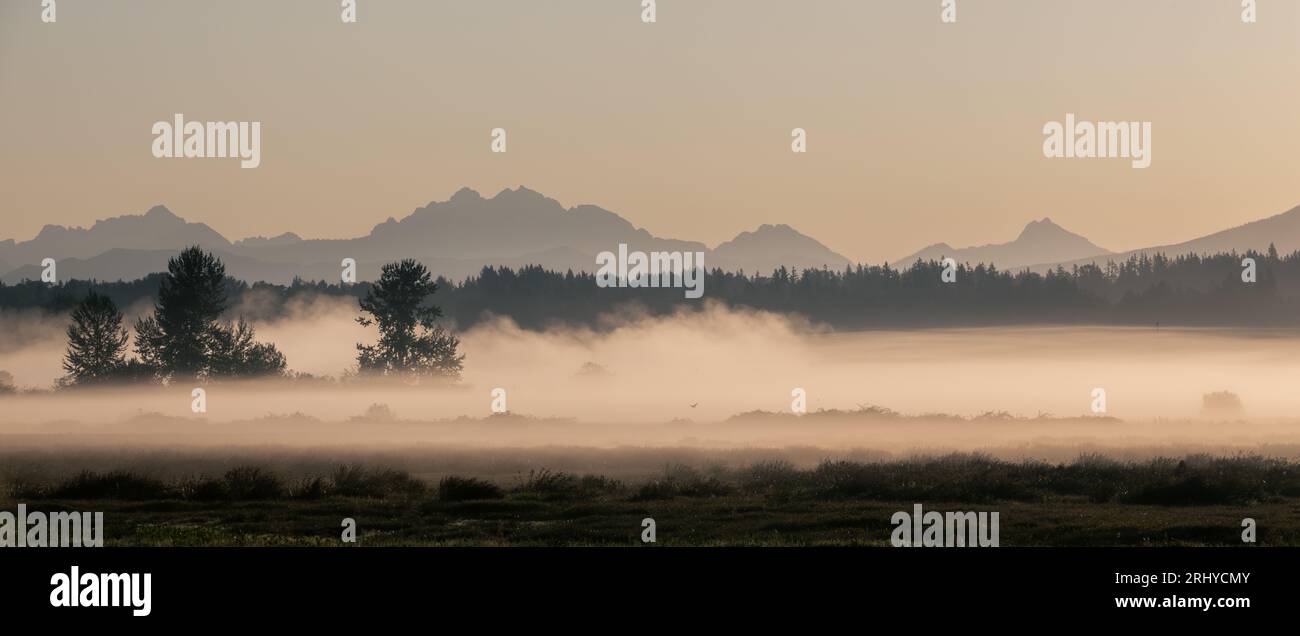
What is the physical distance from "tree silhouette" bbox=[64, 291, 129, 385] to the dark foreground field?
79.4 m

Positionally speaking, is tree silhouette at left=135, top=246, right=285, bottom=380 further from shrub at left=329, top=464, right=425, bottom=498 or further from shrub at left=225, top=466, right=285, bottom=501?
shrub at left=225, top=466, right=285, bottom=501

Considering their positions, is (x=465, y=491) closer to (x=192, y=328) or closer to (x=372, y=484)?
(x=372, y=484)

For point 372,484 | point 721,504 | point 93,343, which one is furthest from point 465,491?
point 93,343

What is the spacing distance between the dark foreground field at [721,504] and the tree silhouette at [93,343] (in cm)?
7938

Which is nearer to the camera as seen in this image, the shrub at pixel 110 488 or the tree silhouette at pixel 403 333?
the shrub at pixel 110 488

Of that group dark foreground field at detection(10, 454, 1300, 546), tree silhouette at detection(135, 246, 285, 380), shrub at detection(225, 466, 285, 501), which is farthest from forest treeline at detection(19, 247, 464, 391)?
shrub at detection(225, 466, 285, 501)

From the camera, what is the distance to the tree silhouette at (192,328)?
392ft

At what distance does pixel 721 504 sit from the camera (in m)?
41.7

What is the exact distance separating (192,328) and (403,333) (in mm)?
20001

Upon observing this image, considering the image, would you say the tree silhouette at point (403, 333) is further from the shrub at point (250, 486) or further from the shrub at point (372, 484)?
the shrub at point (250, 486)

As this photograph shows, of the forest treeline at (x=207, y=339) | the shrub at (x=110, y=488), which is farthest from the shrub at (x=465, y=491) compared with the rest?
the forest treeline at (x=207, y=339)

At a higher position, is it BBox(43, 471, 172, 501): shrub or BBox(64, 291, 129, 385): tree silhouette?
BBox(64, 291, 129, 385): tree silhouette

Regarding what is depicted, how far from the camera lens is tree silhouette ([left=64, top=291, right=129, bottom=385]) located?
5032 inches
